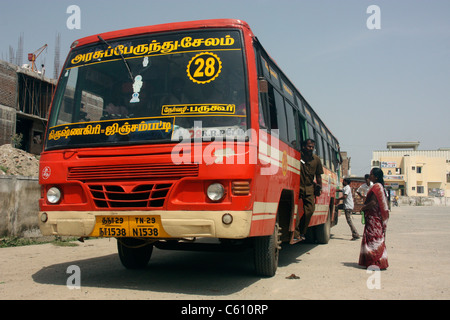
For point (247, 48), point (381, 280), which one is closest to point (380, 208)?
point (381, 280)

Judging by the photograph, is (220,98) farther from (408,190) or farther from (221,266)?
(408,190)

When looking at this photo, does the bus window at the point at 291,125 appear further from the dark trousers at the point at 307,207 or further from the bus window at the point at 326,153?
the bus window at the point at 326,153

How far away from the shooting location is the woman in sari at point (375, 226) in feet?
24.9

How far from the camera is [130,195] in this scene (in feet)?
17.2

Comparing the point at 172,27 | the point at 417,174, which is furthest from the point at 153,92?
the point at 417,174

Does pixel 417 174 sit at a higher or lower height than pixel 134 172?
higher

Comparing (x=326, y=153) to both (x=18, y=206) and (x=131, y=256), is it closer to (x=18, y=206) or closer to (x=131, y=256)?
(x=131, y=256)

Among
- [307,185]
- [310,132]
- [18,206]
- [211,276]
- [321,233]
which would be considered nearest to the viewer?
[211,276]

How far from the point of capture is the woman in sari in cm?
759

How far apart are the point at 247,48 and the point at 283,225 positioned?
299 cm

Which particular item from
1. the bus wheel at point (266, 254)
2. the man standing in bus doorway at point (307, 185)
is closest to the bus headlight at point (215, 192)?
the bus wheel at point (266, 254)

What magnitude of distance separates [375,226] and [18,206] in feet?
25.2

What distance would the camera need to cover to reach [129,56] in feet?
18.9

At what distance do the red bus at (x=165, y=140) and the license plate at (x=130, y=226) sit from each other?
1 centimetres
